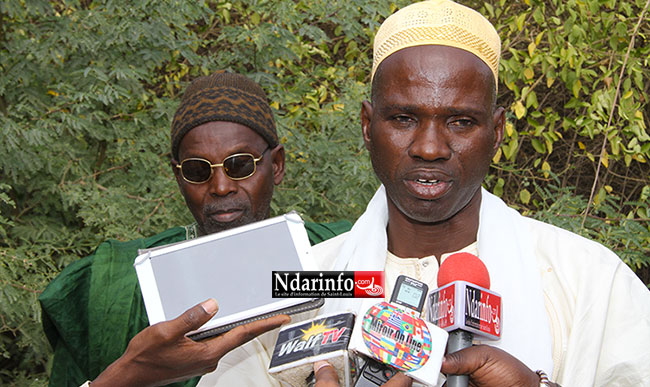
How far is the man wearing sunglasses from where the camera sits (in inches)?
107

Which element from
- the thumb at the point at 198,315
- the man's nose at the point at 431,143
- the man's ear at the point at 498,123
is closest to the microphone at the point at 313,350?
the thumb at the point at 198,315

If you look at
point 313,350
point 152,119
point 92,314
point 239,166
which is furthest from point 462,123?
point 152,119

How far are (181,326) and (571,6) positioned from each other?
3753mm

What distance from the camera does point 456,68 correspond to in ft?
6.57

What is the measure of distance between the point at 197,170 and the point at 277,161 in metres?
0.40

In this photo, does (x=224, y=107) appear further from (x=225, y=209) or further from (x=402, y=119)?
(x=402, y=119)

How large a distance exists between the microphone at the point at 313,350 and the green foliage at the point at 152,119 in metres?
2.51

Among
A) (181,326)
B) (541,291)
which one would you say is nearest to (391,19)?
(541,291)

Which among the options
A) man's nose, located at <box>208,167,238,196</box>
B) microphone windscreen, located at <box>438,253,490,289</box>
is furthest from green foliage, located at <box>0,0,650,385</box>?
microphone windscreen, located at <box>438,253,490,289</box>

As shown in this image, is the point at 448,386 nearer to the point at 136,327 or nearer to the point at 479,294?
the point at 479,294

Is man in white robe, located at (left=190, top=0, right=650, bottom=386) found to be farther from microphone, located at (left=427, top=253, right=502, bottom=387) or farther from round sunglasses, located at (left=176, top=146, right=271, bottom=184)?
round sunglasses, located at (left=176, top=146, right=271, bottom=184)

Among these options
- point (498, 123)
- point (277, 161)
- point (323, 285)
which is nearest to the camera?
point (323, 285)

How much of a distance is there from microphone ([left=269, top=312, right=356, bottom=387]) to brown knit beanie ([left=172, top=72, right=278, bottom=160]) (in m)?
1.30

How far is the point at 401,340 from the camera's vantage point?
144 centimetres
